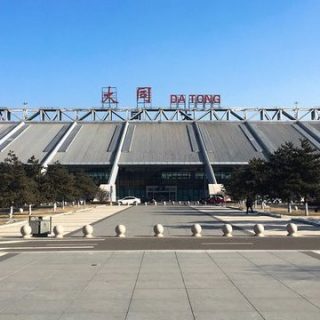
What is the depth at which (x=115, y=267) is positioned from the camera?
14.1m

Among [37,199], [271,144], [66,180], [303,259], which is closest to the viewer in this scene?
[303,259]

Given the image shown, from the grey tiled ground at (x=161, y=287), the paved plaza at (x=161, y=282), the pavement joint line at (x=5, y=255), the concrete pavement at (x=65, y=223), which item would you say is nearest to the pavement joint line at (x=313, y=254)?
the paved plaza at (x=161, y=282)

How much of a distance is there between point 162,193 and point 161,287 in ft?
323

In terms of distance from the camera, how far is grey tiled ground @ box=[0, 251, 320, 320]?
8.48m

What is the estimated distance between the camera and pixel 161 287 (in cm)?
1083

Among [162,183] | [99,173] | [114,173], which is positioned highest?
[99,173]

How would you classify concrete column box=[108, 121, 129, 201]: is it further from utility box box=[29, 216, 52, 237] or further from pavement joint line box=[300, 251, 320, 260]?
pavement joint line box=[300, 251, 320, 260]

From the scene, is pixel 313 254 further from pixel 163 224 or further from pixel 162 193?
pixel 162 193

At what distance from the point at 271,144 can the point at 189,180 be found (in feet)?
58.3

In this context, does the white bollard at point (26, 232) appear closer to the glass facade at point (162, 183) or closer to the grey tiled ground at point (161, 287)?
the grey tiled ground at point (161, 287)

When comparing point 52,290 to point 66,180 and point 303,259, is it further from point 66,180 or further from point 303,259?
point 66,180

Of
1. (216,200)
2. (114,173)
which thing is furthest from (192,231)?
(114,173)

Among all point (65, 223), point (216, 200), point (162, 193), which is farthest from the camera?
point (162, 193)

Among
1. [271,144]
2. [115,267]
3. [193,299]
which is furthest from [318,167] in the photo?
[271,144]
